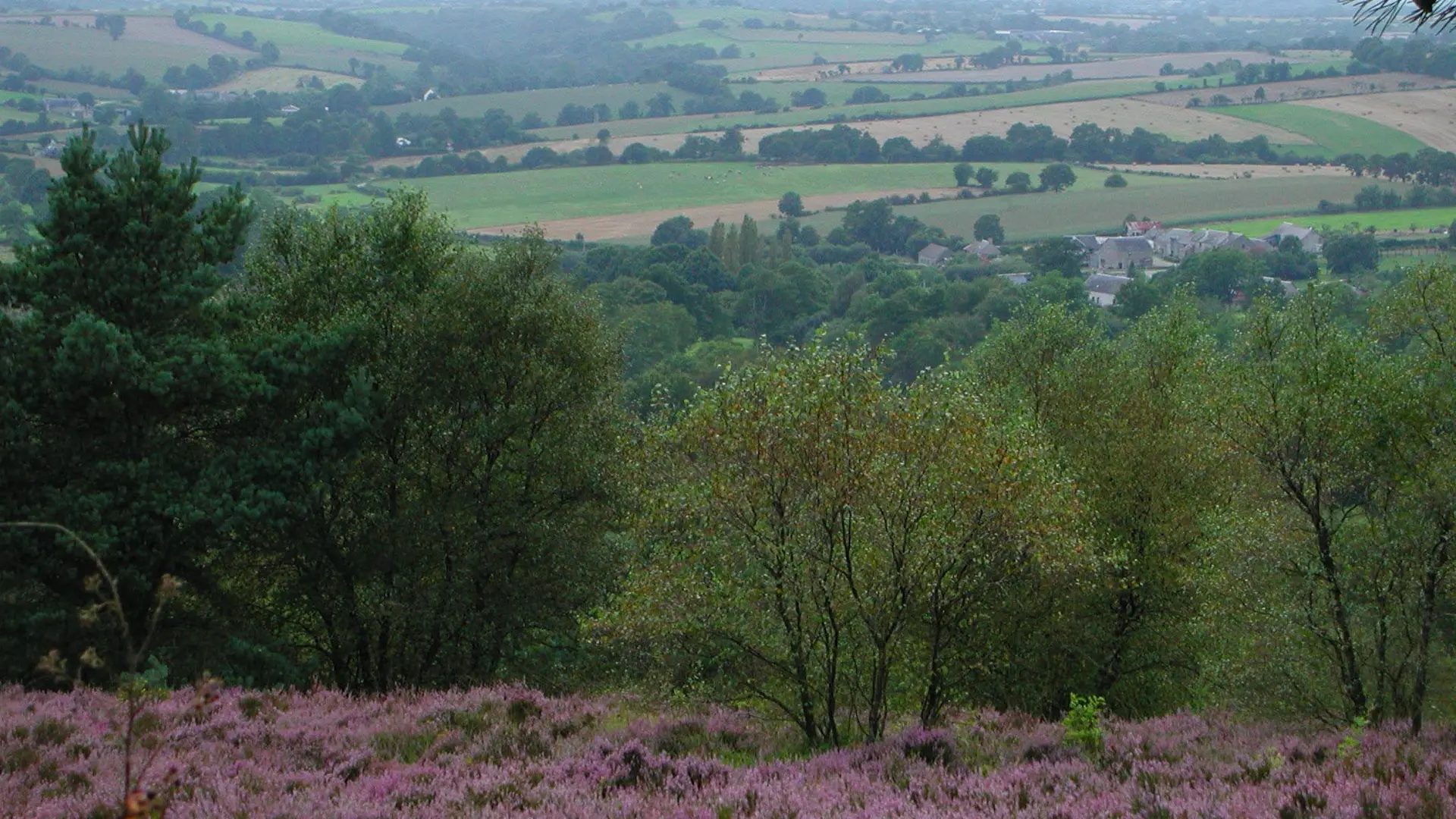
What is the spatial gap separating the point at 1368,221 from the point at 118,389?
124888 mm

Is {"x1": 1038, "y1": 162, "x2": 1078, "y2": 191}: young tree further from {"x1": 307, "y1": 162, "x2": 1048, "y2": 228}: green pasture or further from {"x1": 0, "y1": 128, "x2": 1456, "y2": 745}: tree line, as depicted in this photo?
{"x1": 0, "y1": 128, "x2": 1456, "y2": 745}: tree line

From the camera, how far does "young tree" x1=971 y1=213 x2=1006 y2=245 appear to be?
440 feet

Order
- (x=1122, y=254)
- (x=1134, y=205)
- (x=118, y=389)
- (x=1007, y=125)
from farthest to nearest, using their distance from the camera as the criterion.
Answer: (x=1007, y=125) → (x=1134, y=205) → (x=1122, y=254) → (x=118, y=389)

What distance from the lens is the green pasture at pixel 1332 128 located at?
13625cm

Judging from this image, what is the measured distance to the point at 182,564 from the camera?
65.9ft

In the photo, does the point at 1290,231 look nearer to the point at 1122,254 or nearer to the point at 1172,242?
the point at 1172,242

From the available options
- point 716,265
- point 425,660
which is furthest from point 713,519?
point 716,265

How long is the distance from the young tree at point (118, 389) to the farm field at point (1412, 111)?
13973 cm

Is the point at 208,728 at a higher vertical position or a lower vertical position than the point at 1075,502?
lower

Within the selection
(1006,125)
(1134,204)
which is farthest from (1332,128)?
(1006,125)

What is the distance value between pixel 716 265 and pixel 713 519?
104m

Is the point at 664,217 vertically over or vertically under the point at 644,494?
under

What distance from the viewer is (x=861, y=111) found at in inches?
7441

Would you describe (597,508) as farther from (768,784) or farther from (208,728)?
(768,784)
